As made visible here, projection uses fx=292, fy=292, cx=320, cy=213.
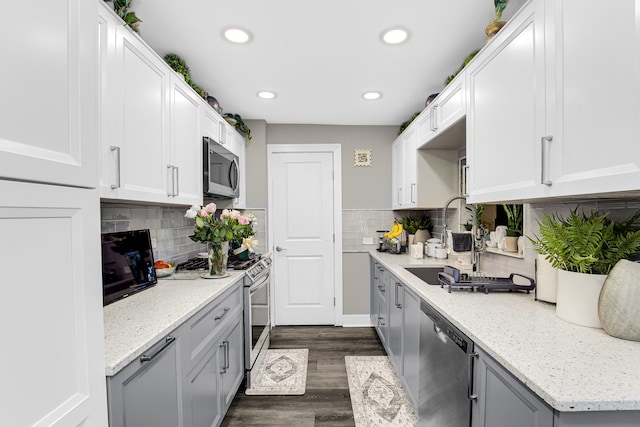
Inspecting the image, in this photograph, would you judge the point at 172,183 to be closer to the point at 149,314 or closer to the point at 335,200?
the point at 149,314

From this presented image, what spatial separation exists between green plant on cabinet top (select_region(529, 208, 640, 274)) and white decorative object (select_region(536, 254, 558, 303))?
191 millimetres

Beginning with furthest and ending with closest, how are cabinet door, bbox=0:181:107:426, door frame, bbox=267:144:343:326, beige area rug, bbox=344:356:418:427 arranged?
door frame, bbox=267:144:343:326, beige area rug, bbox=344:356:418:427, cabinet door, bbox=0:181:107:426

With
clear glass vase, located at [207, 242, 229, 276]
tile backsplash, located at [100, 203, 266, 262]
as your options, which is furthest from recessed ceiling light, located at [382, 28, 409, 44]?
tile backsplash, located at [100, 203, 266, 262]

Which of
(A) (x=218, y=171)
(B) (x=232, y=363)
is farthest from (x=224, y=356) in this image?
(A) (x=218, y=171)

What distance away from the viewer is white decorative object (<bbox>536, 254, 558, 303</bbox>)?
132 centimetres

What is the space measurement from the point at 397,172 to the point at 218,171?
6.45ft

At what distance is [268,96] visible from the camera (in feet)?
8.59

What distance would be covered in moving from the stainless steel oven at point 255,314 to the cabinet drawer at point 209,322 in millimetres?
155

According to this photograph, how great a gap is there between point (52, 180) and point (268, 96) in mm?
2247

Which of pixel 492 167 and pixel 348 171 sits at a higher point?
pixel 348 171

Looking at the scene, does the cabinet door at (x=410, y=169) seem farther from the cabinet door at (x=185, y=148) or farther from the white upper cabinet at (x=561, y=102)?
the cabinet door at (x=185, y=148)

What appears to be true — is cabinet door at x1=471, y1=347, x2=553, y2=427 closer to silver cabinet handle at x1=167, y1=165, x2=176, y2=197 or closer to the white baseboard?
silver cabinet handle at x1=167, y1=165, x2=176, y2=197

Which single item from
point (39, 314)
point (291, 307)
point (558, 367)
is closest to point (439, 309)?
point (558, 367)

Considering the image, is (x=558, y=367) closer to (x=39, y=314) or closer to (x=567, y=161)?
(x=567, y=161)
